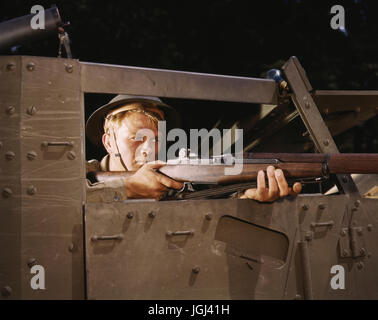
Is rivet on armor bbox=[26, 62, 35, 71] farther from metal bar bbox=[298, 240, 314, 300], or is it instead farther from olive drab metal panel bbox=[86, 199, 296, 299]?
metal bar bbox=[298, 240, 314, 300]

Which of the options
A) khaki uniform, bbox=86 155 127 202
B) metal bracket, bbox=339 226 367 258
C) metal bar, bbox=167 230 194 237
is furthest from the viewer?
metal bracket, bbox=339 226 367 258

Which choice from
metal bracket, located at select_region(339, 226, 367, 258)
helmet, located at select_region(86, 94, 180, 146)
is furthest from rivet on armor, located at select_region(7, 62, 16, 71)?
metal bracket, located at select_region(339, 226, 367, 258)

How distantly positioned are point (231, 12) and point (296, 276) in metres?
5.70

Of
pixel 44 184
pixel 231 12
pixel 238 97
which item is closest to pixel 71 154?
pixel 44 184

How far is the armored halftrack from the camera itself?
1.60 m

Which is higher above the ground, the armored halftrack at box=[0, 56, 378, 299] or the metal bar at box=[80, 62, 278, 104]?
the metal bar at box=[80, 62, 278, 104]

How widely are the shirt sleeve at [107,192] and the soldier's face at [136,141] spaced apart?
2.59 ft

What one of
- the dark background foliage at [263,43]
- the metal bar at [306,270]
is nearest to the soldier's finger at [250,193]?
the metal bar at [306,270]

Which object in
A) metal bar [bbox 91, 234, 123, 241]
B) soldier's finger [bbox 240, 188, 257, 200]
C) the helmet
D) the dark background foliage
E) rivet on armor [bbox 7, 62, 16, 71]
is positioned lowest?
metal bar [bbox 91, 234, 123, 241]

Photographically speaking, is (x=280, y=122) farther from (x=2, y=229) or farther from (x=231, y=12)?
(x=231, y=12)

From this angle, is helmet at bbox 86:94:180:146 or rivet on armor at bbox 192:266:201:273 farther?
helmet at bbox 86:94:180:146

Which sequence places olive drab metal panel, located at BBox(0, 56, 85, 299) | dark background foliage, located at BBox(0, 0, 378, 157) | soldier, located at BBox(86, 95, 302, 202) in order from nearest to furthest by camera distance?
olive drab metal panel, located at BBox(0, 56, 85, 299), soldier, located at BBox(86, 95, 302, 202), dark background foliage, located at BBox(0, 0, 378, 157)

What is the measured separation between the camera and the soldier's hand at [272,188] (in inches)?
74.2

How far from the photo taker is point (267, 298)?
72.2 inches
